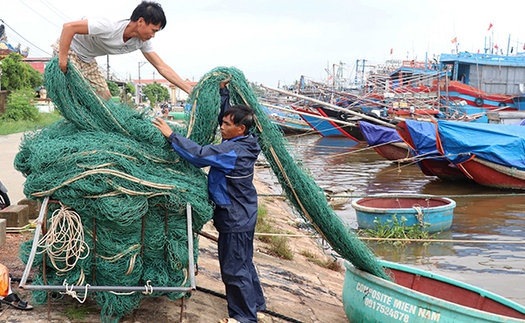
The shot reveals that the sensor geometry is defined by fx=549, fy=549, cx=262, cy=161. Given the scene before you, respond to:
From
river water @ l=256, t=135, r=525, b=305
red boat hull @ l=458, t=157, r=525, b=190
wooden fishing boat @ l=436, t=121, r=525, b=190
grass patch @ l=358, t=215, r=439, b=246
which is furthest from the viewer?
red boat hull @ l=458, t=157, r=525, b=190

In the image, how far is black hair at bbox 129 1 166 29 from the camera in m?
3.79

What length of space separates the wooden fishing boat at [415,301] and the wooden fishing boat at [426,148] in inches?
425

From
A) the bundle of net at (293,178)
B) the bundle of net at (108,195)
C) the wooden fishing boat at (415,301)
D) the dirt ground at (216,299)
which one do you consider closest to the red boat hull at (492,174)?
the dirt ground at (216,299)

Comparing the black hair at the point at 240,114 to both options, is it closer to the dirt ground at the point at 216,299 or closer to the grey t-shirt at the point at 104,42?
the grey t-shirt at the point at 104,42

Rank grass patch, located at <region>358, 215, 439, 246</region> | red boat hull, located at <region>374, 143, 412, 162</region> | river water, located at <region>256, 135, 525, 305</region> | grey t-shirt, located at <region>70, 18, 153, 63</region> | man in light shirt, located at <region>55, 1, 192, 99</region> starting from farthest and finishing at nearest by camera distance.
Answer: red boat hull, located at <region>374, 143, 412, 162</region>
grass patch, located at <region>358, 215, 439, 246</region>
river water, located at <region>256, 135, 525, 305</region>
grey t-shirt, located at <region>70, 18, 153, 63</region>
man in light shirt, located at <region>55, 1, 192, 99</region>

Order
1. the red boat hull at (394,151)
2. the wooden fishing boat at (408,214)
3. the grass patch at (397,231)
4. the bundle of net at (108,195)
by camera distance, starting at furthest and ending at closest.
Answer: the red boat hull at (394,151) → the wooden fishing boat at (408,214) → the grass patch at (397,231) → the bundle of net at (108,195)

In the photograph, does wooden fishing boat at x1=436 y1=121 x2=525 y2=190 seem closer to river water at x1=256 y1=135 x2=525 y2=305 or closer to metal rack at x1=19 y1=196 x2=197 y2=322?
river water at x1=256 y1=135 x2=525 y2=305

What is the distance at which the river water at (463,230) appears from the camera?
8641mm

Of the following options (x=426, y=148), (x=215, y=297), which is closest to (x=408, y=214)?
(x=215, y=297)

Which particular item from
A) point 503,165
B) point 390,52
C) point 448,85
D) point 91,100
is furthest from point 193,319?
point 390,52

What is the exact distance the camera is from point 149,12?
379 cm

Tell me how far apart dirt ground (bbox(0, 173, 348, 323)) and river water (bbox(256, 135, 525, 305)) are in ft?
3.96

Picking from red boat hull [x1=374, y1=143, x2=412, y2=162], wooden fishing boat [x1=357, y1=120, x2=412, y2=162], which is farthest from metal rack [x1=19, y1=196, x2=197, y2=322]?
red boat hull [x1=374, y1=143, x2=412, y2=162]

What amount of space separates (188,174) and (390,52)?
47.8 metres
